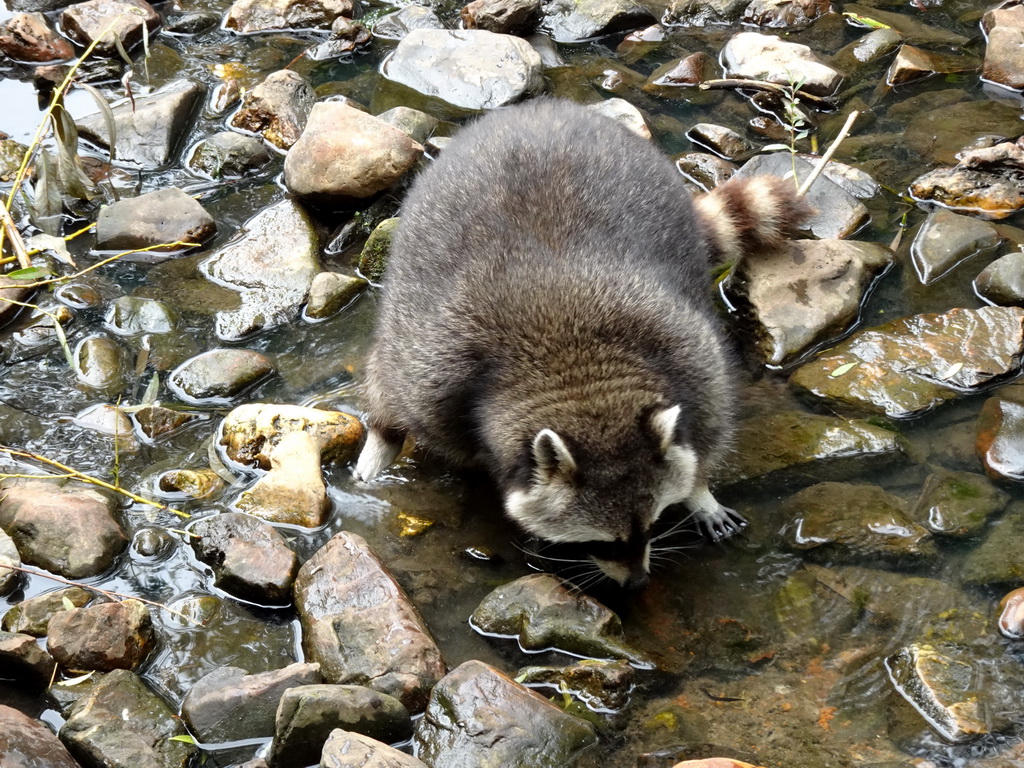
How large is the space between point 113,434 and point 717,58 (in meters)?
4.90

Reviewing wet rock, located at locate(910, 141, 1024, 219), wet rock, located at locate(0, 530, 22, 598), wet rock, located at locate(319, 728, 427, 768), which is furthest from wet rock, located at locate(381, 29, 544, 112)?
wet rock, located at locate(319, 728, 427, 768)

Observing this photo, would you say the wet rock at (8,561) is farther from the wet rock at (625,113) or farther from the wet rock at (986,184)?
the wet rock at (986,184)

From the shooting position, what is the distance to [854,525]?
4195 millimetres

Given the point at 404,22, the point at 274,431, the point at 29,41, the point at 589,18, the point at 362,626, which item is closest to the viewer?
the point at 362,626

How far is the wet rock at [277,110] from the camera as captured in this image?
682 cm

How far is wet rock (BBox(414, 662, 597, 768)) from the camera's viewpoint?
3.28 m

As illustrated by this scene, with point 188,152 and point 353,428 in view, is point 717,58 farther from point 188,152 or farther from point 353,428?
point 353,428

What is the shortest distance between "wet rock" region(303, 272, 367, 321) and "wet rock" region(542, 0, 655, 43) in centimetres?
324

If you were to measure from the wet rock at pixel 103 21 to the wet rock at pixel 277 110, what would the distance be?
4.38 ft

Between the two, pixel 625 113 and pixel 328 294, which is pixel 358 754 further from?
pixel 625 113

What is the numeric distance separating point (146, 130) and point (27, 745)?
458cm

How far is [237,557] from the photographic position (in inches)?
160

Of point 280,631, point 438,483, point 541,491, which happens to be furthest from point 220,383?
point 541,491

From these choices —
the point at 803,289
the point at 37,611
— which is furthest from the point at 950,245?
the point at 37,611
